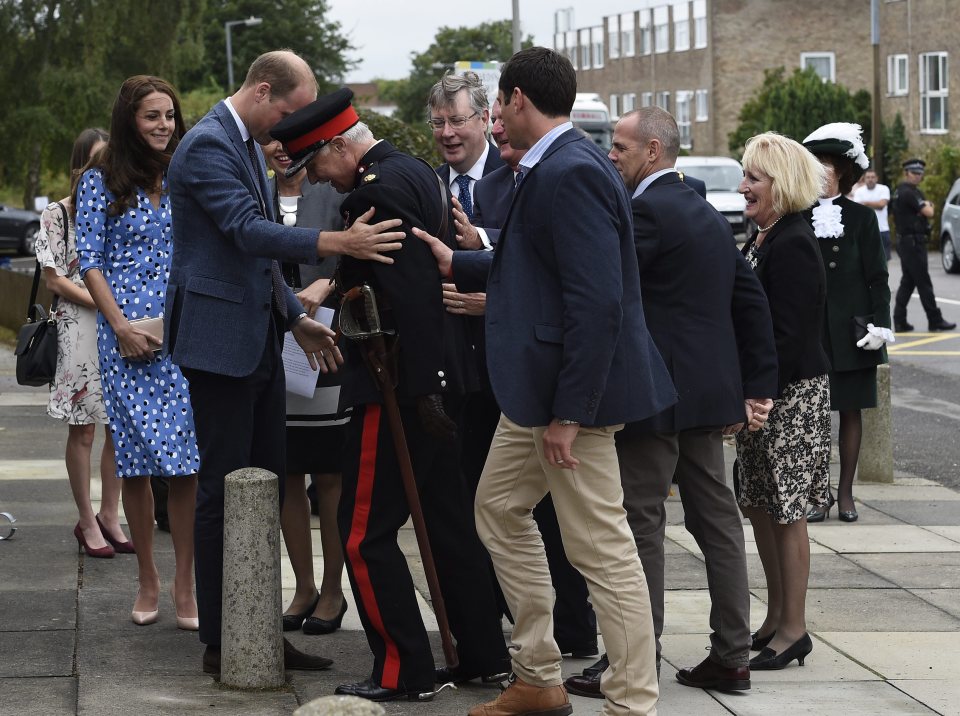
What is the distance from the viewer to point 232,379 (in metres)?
5.07

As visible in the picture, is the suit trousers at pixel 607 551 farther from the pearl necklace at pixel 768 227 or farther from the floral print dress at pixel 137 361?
the floral print dress at pixel 137 361

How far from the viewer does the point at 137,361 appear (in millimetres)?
5832

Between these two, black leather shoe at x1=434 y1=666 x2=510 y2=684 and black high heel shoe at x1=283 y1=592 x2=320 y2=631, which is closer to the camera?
black leather shoe at x1=434 y1=666 x2=510 y2=684

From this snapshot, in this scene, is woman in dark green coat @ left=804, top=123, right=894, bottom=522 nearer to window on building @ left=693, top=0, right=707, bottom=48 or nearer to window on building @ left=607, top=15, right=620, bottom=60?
window on building @ left=693, top=0, right=707, bottom=48

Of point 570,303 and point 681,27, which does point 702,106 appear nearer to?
point 681,27

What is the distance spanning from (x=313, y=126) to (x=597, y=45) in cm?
7670

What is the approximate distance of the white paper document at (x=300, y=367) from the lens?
5.84 m

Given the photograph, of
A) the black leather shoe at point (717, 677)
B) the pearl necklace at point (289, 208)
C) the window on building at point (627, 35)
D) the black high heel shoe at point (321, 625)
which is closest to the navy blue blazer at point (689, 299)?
the black leather shoe at point (717, 677)

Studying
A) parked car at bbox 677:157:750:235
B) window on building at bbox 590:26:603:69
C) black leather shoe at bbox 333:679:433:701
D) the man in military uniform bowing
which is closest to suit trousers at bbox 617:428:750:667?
the man in military uniform bowing

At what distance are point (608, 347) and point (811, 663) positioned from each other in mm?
1923

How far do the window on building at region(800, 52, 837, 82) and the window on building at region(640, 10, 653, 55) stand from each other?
11434 millimetres

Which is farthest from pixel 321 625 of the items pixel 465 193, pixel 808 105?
pixel 808 105

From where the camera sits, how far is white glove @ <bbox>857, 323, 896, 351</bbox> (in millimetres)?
7910

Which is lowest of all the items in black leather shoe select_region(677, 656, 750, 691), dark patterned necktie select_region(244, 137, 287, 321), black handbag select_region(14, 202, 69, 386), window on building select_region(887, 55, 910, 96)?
black leather shoe select_region(677, 656, 750, 691)
